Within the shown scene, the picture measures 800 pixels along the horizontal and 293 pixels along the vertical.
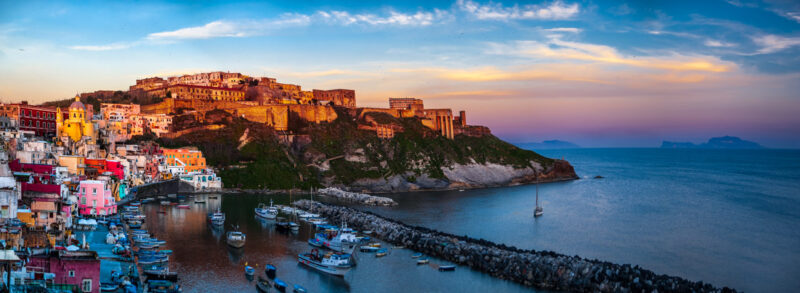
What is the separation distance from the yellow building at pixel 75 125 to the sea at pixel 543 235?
48.0 feet

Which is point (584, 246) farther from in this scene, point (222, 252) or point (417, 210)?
point (222, 252)

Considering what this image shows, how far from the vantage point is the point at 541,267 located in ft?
102

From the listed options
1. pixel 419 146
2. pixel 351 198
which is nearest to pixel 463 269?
pixel 351 198

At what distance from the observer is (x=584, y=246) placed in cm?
4056

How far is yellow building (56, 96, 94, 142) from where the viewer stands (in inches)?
2474

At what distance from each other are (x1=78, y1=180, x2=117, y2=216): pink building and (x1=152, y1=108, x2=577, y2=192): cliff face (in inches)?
952

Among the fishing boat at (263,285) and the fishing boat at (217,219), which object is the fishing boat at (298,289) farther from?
the fishing boat at (217,219)

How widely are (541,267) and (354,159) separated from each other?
52.1 m

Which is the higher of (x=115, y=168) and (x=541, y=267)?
(x=115, y=168)

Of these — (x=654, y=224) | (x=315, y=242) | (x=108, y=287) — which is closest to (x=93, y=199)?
(x=315, y=242)

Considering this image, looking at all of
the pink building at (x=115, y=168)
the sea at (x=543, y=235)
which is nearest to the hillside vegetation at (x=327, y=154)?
the sea at (x=543, y=235)

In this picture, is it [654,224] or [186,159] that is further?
[186,159]

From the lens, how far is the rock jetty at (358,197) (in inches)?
2437

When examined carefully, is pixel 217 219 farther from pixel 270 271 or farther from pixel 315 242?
pixel 270 271
